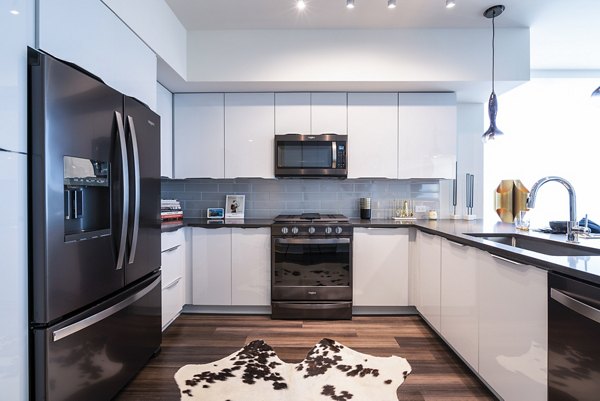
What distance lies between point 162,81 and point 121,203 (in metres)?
1.85

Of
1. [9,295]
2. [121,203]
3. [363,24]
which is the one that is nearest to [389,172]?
[363,24]

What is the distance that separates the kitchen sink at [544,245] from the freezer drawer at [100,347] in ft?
7.49

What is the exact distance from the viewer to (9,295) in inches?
47.1

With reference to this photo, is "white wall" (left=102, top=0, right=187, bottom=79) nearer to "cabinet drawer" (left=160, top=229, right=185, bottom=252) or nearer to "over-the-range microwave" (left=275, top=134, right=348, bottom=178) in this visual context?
"over-the-range microwave" (left=275, top=134, right=348, bottom=178)

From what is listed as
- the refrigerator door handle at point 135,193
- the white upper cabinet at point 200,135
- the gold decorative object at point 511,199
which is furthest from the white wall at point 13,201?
the gold decorative object at point 511,199

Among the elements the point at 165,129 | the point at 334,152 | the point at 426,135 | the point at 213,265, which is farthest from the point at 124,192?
the point at 426,135

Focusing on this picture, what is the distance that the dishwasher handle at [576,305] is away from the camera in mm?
1111

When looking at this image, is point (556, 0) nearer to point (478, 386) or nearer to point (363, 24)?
point (363, 24)

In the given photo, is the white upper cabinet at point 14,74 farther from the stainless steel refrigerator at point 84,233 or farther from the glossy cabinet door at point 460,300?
the glossy cabinet door at point 460,300

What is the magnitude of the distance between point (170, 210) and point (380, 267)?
2.16 m

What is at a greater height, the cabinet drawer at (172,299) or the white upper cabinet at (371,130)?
the white upper cabinet at (371,130)

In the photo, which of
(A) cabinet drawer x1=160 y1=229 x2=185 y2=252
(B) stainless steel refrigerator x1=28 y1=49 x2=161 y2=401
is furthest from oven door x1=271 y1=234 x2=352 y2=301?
(B) stainless steel refrigerator x1=28 y1=49 x2=161 y2=401

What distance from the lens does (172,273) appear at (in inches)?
112

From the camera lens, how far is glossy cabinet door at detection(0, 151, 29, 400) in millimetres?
1173
